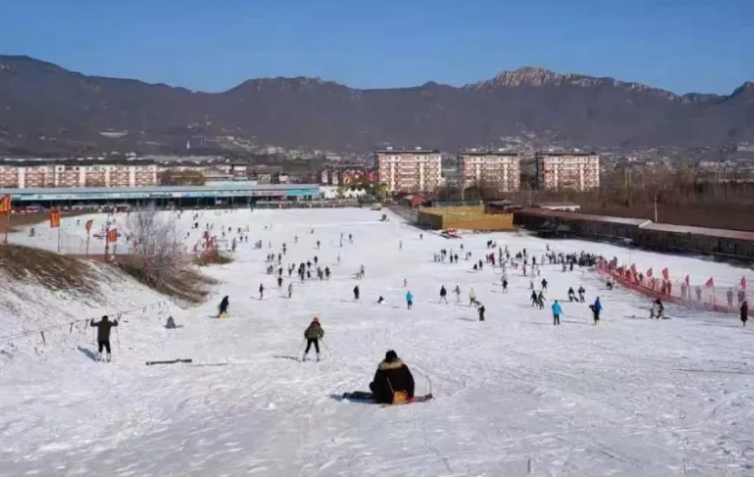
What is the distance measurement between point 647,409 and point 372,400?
346 centimetres

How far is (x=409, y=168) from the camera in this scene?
189 metres

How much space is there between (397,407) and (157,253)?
1955 cm

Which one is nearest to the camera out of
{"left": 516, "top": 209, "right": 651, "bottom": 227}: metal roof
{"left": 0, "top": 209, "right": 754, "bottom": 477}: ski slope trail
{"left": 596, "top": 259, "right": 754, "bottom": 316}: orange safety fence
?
{"left": 0, "top": 209, "right": 754, "bottom": 477}: ski slope trail

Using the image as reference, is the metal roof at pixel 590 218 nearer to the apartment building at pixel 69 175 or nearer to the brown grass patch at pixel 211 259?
the brown grass patch at pixel 211 259

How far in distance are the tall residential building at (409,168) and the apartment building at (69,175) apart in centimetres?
5656

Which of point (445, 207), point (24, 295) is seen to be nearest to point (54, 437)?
point (24, 295)

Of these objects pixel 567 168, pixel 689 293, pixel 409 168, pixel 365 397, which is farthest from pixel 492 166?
pixel 365 397

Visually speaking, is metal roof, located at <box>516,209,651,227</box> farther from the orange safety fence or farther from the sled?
the sled

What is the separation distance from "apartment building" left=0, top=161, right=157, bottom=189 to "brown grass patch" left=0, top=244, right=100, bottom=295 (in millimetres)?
165825

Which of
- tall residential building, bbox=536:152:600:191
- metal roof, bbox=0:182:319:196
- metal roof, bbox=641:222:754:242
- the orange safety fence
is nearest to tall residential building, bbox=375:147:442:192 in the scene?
tall residential building, bbox=536:152:600:191

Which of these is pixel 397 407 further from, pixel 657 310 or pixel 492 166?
pixel 492 166

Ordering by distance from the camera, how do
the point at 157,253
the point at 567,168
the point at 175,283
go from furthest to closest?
1. the point at 567,168
2. the point at 175,283
3. the point at 157,253

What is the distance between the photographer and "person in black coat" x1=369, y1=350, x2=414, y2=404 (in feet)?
32.5

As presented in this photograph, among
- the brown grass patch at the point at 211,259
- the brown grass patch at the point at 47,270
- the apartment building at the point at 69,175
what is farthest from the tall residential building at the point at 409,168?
the brown grass patch at the point at 47,270
